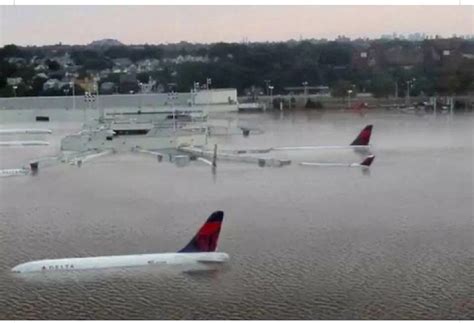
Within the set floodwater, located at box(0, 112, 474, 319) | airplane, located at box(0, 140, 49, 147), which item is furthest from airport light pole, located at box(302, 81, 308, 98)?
floodwater, located at box(0, 112, 474, 319)

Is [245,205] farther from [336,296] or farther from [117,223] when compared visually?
[336,296]

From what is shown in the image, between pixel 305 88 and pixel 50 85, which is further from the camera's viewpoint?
pixel 305 88

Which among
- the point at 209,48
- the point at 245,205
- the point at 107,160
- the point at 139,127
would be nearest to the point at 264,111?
the point at 209,48

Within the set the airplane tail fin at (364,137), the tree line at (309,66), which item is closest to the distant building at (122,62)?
the tree line at (309,66)

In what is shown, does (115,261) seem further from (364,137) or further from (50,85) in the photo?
(50,85)

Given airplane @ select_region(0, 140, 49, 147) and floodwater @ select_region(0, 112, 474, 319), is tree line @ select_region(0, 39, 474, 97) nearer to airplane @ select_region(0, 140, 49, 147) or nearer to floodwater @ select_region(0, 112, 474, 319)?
airplane @ select_region(0, 140, 49, 147)

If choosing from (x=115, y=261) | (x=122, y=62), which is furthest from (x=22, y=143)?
(x=122, y=62)
